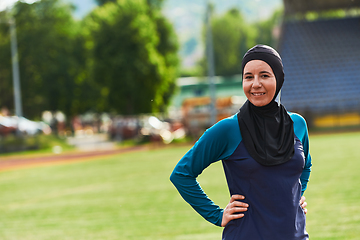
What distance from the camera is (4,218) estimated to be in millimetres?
10695

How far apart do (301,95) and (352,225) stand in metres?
30.1

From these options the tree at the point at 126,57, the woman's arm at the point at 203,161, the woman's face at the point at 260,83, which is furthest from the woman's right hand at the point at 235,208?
the tree at the point at 126,57

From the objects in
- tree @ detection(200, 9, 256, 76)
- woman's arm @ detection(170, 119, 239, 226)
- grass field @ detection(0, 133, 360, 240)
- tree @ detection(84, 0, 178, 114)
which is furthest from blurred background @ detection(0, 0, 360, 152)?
tree @ detection(200, 9, 256, 76)

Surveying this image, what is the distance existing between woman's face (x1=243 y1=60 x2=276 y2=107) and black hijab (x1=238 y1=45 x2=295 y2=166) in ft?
0.08

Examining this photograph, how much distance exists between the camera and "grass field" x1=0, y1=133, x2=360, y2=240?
816 cm

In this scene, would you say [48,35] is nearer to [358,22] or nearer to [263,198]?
[358,22]

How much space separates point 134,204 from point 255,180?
8.70 metres

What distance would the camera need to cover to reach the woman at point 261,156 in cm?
263

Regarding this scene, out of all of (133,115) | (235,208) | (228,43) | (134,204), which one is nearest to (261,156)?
(235,208)

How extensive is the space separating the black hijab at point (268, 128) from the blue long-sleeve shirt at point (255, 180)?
0.05 m

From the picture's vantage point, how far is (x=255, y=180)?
2.65 meters

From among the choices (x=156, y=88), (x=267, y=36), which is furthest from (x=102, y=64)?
(x=267, y=36)

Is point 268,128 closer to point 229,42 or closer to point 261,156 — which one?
point 261,156

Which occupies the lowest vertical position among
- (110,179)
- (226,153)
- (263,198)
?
(110,179)
